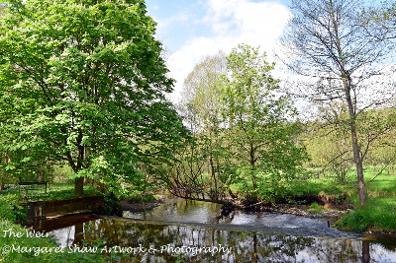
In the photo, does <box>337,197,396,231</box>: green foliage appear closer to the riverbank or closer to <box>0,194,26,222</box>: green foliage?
the riverbank

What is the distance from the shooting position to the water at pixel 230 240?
47.8 ft

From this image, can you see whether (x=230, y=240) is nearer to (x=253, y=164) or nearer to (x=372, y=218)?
(x=372, y=218)

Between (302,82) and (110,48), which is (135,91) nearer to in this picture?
(110,48)

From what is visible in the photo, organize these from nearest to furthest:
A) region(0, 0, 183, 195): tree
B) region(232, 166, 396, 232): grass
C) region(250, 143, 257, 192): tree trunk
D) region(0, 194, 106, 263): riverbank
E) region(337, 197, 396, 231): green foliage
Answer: region(0, 194, 106, 263): riverbank, region(337, 197, 396, 231): green foliage, region(232, 166, 396, 232): grass, region(0, 0, 183, 195): tree, region(250, 143, 257, 192): tree trunk

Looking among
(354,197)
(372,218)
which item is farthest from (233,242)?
(354,197)

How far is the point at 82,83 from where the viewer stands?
68.1 feet

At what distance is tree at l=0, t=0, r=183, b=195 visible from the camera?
18469 millimetres

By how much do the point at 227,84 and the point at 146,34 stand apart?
9884mm

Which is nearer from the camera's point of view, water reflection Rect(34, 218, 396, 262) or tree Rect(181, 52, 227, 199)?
water reflection Rect(34, 218, 396, 262)

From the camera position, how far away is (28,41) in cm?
1903

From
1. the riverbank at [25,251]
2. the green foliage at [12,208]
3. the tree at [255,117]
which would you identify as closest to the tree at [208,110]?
the tree at [255,117]

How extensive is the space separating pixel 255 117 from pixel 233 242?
508 inches

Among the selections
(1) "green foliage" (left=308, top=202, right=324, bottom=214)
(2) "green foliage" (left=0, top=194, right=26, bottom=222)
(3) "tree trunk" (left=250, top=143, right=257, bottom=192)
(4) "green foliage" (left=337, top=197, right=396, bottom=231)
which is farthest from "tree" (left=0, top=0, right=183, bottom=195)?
(1) "green foliage" (left=308, top=202, right=324, bottom=214)

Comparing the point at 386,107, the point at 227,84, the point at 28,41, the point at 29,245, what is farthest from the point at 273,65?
the point at 29,245
